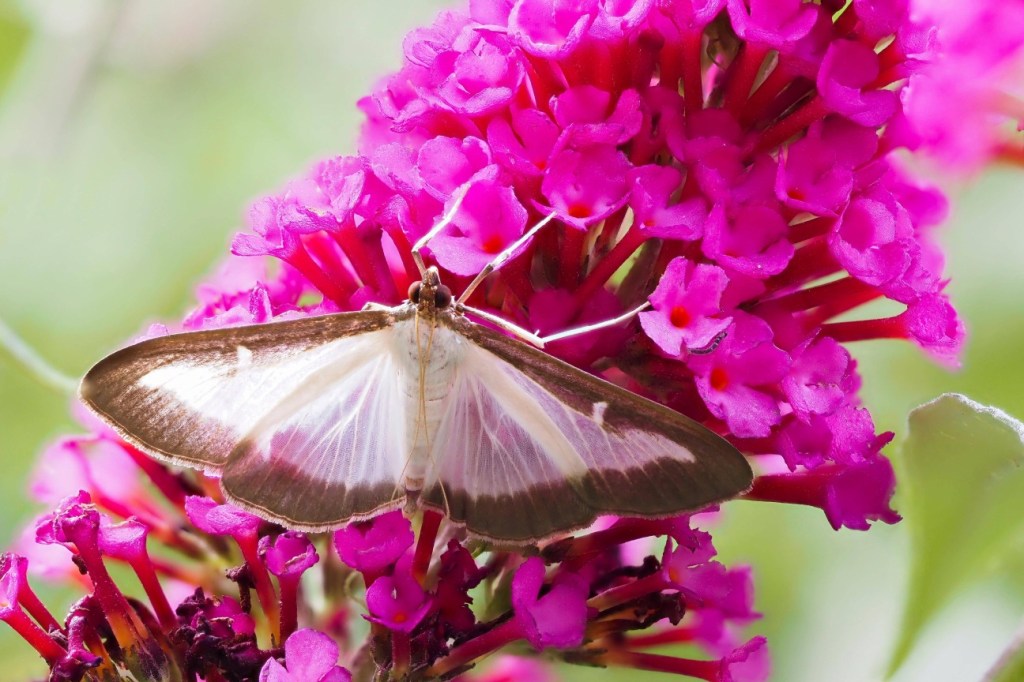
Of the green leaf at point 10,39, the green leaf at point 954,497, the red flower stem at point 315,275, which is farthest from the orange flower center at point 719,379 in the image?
the green leaf at point 10,39

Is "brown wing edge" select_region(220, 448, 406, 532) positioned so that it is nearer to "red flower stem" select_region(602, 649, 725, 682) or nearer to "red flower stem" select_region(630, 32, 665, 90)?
"red flower stem" select_region(602, 649, 725, 682)

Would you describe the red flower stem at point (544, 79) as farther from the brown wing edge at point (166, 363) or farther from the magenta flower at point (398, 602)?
the magenta flower at point (398, 602)

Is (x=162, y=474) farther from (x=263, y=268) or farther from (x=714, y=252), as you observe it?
(x=714, y=252)

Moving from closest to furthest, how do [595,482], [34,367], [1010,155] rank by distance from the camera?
1. [1010,155]
2. [595,482]
3. [34,367]

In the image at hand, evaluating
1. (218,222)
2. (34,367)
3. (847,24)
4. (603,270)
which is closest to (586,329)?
(603,270)

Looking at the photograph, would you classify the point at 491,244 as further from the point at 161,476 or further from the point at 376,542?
the point at 161,476

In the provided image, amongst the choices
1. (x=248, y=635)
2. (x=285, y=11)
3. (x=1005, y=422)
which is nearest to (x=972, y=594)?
(x=1005, y=422)
